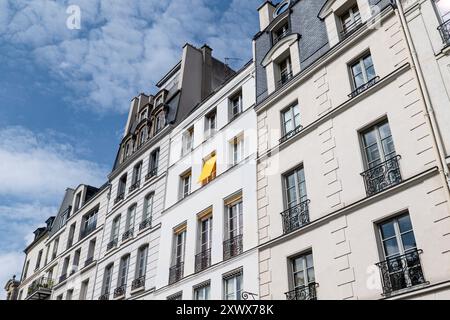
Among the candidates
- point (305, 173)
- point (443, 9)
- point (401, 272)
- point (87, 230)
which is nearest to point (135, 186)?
point (87, 230)

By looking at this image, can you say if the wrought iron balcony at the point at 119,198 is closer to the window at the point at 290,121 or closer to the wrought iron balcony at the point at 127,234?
the wrought iron balcony at the point at 127,234

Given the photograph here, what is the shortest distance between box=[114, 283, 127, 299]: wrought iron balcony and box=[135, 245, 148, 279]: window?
2.90 feet

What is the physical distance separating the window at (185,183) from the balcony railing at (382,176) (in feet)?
28.6

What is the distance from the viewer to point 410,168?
420 inches

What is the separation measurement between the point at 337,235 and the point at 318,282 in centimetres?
120

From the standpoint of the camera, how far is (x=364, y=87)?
42.4 feet

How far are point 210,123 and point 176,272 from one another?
6.06 metres

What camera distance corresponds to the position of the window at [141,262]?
19219 mm

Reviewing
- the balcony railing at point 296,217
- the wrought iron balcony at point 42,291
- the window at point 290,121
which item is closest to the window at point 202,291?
the balcony railing at point 296,217

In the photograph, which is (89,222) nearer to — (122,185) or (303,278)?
(122,185)

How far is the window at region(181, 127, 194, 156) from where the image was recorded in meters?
20.1
